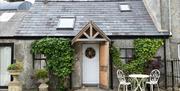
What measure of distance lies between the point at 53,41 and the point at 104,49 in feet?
9.03

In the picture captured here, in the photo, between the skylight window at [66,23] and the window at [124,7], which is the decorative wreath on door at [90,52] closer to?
the skylight window at [66,23]

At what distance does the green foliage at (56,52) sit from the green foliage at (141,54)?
2.43m

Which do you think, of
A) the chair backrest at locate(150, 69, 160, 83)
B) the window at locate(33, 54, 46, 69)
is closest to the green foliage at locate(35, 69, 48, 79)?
the window at locate(33, 54, 46, 69)

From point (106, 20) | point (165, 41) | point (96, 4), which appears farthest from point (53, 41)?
point (165, 41)

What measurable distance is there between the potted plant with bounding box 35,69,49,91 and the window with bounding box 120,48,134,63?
432 centimetres

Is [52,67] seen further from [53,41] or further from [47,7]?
[47,7]

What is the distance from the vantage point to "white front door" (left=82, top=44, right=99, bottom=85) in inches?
635

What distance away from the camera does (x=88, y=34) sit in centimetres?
1530

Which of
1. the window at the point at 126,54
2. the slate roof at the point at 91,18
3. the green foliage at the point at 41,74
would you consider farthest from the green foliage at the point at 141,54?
the green foliage at the point at 41,74

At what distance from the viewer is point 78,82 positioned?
1557 centimetres

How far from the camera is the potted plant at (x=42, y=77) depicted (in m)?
14.1

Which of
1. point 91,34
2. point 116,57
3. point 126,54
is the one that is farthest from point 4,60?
point 126,54

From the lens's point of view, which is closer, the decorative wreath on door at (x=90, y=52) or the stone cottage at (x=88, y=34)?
the stone cottage at (x=88, y=34)

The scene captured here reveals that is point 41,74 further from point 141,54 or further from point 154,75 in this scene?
point 154,75
